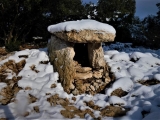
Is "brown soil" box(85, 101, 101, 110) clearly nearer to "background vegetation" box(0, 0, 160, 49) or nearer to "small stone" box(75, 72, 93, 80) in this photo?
"small stone" box(75, 72, 93, 80)

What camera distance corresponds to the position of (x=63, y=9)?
43.4 feet

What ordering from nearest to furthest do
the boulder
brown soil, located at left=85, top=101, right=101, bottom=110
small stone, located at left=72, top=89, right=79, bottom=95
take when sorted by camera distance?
1. brown soil, located at left=85, top=101, right=101, bottom=110
2. the boulder
3. small stone, located at left=72, top=89, right=79, bottom=95

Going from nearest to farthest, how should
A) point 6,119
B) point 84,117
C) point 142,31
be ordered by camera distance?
1. point 6,119
2. point 84,117
3. point 142,31

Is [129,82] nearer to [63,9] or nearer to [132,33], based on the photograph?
[63,9]

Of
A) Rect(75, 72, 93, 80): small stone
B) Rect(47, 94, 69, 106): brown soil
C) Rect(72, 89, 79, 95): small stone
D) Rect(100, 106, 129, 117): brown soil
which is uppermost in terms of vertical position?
Rect(75, 72, 93, 80): small stone

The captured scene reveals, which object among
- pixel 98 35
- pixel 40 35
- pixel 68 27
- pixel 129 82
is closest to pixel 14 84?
pixel 68 27

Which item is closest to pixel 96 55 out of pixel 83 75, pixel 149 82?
pixel 83 75

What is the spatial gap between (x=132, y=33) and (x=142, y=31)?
1.06m

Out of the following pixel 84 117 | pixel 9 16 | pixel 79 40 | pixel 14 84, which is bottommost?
pixel 84 117

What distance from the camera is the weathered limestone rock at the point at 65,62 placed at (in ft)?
17.8

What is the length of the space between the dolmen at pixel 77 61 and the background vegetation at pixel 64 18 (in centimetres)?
542

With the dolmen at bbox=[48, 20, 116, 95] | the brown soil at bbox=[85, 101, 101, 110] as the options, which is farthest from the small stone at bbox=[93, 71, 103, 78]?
the brown soil at bbox=[85, 101, 101, 110]

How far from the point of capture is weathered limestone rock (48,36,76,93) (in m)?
5.43

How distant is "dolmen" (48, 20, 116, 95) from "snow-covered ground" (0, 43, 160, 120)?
0.24 meters
